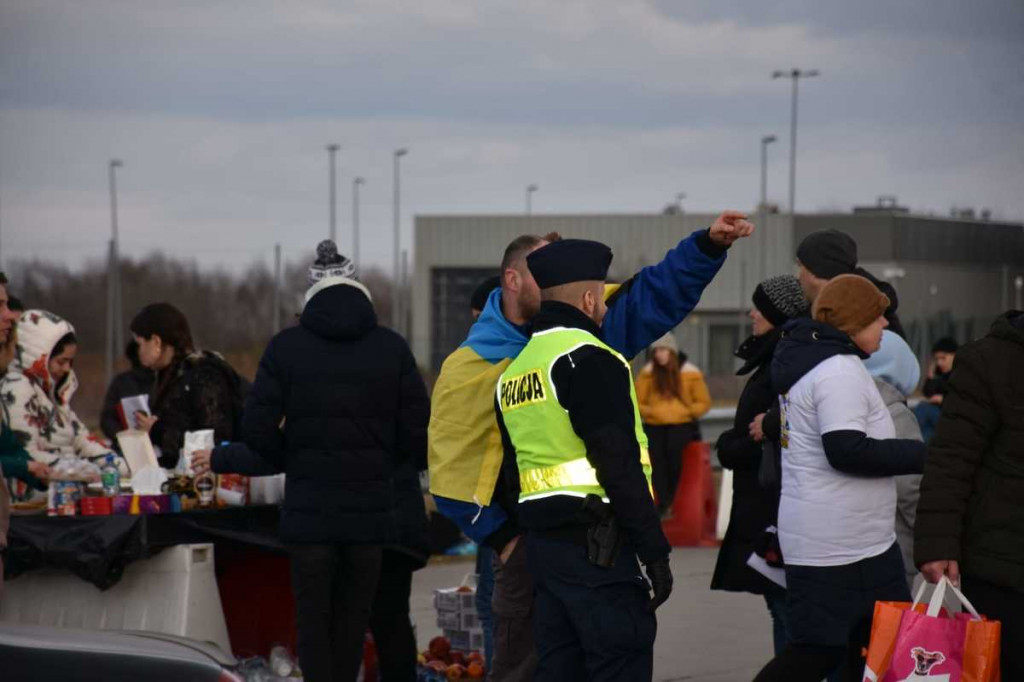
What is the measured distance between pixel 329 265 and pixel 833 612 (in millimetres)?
2970

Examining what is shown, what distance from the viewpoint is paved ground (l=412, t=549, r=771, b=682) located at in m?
8.57

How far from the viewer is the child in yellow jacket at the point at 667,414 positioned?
15.2 meters

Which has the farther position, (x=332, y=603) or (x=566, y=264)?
(x=332, y=603)

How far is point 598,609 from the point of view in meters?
4.97

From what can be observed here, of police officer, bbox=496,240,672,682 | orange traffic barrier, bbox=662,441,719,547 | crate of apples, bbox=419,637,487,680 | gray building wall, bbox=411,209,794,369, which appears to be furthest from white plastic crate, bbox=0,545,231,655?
gray building wall, bbox=411,209,794,369

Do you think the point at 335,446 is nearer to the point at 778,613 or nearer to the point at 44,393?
the point at 778,613

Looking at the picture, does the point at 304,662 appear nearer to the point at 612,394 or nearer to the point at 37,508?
the point at 37,508

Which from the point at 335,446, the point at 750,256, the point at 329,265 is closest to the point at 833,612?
the point at 335,446

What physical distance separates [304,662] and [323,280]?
1.67 metres

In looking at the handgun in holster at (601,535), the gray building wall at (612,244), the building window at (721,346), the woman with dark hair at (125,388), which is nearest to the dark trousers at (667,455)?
the woman with dark hair at (125,388)

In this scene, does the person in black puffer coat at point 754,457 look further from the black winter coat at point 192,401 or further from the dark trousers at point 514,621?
the black winter coat at point 192,401

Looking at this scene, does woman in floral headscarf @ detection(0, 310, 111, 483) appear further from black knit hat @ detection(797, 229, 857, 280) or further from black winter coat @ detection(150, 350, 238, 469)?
black knit hat @ detection(797, 229, 857, 280)

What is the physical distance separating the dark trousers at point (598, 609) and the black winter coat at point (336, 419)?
5.99ft

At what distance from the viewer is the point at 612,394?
→ 16.2ft
